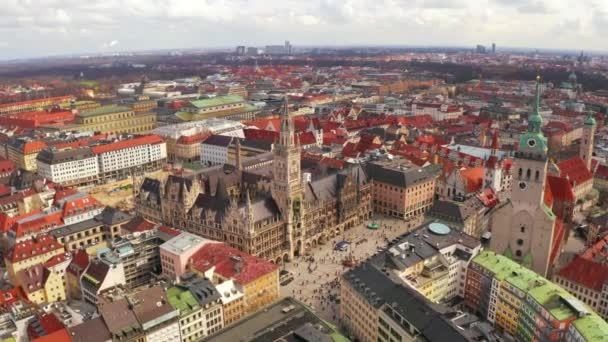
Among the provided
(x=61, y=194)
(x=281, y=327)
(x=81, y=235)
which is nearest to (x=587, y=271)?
(x=281, y=327)

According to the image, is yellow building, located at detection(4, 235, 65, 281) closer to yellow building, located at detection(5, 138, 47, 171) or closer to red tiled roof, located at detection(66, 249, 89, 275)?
red tiled roof, located at detection(66, 249, 89, 275)

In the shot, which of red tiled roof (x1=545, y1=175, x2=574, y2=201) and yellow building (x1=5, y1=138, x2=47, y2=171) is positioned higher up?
red tiled roof (x1=545, y1=175, x2=574, y2=201)

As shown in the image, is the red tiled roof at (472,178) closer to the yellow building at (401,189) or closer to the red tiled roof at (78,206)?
the yellow building at (401,189)

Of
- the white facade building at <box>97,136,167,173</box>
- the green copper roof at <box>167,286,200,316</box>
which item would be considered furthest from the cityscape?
the white facade building at <box>97,136,167,173</box>

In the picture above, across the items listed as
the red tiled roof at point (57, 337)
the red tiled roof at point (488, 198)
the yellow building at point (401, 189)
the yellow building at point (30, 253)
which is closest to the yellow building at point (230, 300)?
the red tiled roof at point (57, 337)

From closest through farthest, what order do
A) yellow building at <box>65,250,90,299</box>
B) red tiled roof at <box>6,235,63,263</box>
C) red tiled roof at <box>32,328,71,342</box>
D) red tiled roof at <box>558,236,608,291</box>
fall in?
red tiled roof at <box>32,328,71,342</box>, red tiled roof at <box>558,236,608,291</box>, yellow building at <box>65,250,90,299</box>, red tiled roof at <box>6,235,63,263</box>

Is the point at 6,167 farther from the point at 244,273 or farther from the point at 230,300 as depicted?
the point at 230,300
